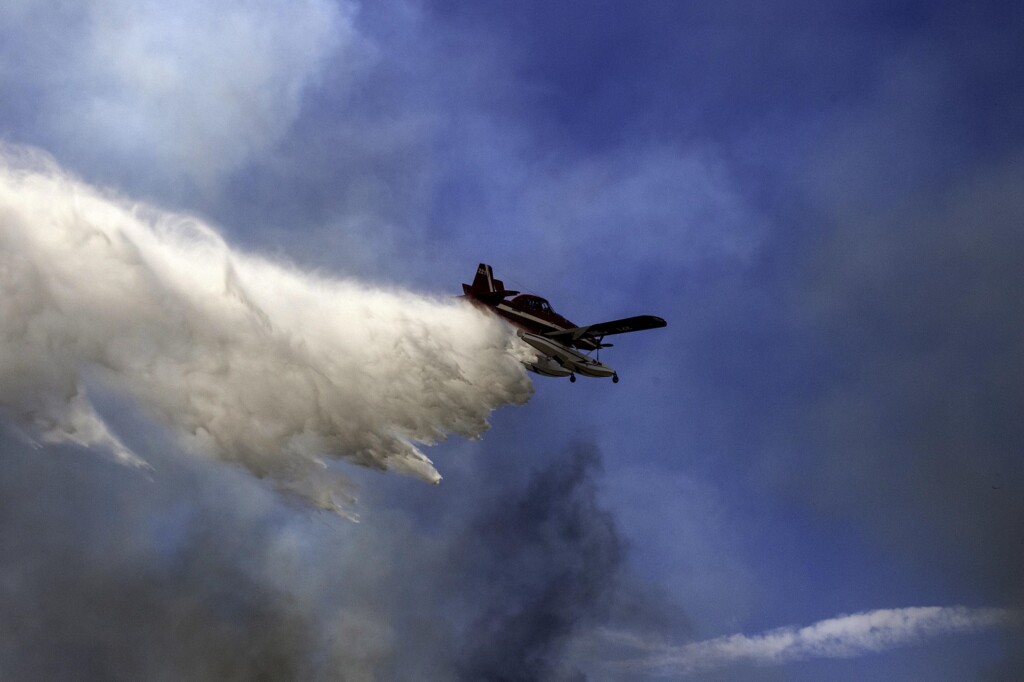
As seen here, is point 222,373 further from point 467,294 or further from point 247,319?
point 467,294

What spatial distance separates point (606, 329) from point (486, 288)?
8808 mm

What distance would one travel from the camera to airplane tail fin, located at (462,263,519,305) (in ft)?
230

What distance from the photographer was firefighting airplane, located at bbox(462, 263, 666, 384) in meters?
70.1

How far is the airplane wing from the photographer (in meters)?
70.6

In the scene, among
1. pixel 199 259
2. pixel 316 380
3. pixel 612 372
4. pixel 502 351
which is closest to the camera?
pixel 199 259

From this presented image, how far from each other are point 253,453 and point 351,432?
236 inches

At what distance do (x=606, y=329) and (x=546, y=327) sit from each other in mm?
4328

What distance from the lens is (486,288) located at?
231 ft

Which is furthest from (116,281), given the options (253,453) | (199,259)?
(253,453)

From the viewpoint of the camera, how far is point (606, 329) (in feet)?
237

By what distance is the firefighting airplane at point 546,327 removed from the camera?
2758 inches

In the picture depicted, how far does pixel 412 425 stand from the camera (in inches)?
2409

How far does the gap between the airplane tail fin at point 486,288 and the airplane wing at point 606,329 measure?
162 inches

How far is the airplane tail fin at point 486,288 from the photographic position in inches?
2758
